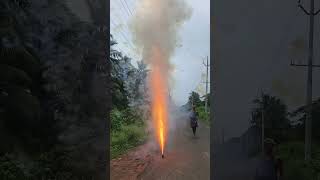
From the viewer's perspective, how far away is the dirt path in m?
13.4

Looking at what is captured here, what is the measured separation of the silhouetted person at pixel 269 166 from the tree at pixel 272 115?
242 millimetres

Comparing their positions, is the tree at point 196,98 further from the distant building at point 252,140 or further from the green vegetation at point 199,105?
the distant building at point 252,140

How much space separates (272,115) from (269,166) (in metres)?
1.17

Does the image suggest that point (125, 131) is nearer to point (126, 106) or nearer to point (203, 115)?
point (126, 106)

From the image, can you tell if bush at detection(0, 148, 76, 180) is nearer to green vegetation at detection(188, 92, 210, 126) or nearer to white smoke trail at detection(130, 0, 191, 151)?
white smoke trail at detection(130, 0, 191, 151)

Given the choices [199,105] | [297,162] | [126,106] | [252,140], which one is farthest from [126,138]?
[199,105]

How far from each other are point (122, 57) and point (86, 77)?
13.8 feet

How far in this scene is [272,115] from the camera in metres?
11.2

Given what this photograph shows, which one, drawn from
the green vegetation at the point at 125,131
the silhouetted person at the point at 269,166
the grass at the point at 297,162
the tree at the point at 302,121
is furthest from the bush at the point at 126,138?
the tree at the point at 302,121

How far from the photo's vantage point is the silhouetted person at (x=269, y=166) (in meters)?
11.0

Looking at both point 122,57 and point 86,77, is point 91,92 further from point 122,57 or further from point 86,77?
point 122,57

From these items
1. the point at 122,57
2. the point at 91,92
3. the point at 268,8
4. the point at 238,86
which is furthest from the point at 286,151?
the point at 122,57

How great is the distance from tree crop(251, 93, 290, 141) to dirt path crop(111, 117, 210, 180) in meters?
2.66

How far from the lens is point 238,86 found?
1126 cm
